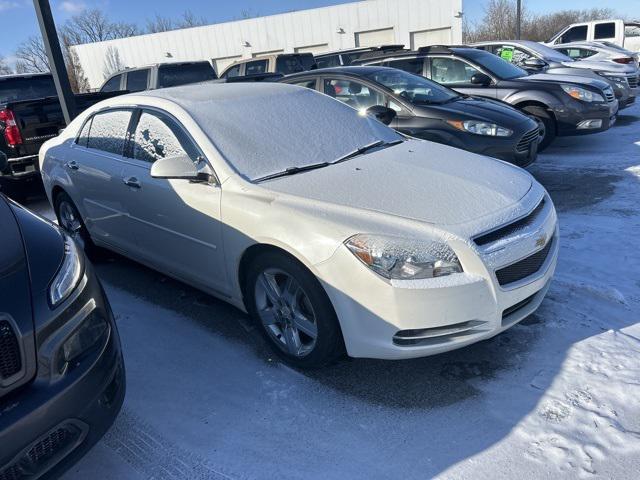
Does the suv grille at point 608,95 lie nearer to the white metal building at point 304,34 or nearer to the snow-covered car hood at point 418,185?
the snow-covered car hood at point 418,185

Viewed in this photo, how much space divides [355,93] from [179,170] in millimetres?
3764

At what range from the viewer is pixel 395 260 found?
8.26ft

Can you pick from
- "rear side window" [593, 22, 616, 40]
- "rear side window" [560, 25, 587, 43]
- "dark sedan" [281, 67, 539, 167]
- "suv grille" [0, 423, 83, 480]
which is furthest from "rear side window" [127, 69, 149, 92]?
"rear side window" [593, 22, 616, 40]

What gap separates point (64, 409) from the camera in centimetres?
194

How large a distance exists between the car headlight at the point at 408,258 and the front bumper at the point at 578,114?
20.2ft

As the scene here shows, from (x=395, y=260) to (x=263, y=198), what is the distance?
0.89 m

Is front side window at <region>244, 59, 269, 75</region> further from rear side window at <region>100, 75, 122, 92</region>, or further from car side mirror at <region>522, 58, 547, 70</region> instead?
car side mirror at <region>522, 58, 547, 70</region>

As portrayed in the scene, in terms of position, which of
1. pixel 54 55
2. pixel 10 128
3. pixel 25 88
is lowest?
pixel 10 128

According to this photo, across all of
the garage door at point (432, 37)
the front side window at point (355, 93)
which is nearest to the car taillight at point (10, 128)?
the front side window at point (355, 93)

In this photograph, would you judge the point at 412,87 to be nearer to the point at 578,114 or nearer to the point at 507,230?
the point at 578,114

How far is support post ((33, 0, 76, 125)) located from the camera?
656cm

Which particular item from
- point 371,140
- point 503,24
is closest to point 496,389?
point 371,140

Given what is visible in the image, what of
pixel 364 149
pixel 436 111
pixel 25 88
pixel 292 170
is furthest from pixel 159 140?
pixel 25 88

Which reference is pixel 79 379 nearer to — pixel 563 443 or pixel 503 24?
pixel 563 443
